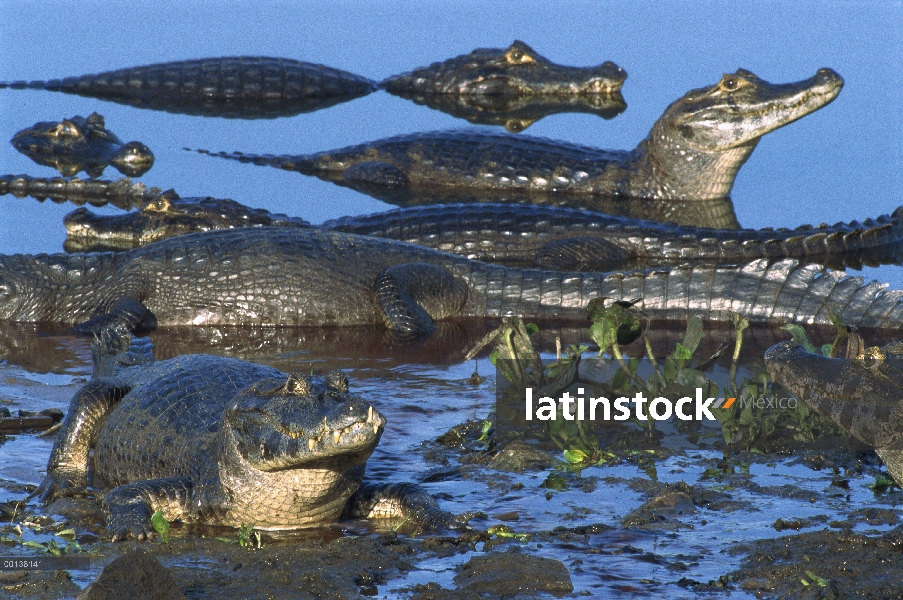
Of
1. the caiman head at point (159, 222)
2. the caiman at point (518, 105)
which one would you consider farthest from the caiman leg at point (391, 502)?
the caiman at point (518, 105)

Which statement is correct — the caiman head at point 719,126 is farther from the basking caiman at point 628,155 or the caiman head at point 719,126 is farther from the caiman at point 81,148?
the caiman at point 81,148

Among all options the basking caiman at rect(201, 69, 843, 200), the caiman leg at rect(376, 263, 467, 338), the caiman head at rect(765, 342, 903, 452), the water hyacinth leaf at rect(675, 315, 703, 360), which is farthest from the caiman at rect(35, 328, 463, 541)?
the basking caiman at rect(201, 69, 843, 200)

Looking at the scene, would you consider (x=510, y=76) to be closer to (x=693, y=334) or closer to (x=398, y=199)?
(x=398, y=199)

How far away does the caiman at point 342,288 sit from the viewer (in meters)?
8.07

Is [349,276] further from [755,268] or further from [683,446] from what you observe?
[683,446]

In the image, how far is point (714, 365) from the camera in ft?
22.7

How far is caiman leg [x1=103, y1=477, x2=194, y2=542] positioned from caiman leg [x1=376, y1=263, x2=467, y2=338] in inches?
135

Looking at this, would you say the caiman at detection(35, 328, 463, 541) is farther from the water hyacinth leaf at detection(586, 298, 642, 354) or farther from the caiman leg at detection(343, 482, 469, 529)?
the water hyacinth leaf at detection(586, 298, 642, 354)

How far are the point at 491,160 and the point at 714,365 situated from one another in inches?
244

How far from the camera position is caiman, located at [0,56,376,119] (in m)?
17.1

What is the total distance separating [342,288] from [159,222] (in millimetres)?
2970

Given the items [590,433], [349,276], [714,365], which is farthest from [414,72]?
[590,433]

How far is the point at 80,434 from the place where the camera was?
5066 mm

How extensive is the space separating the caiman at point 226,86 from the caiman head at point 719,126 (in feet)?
20.4
